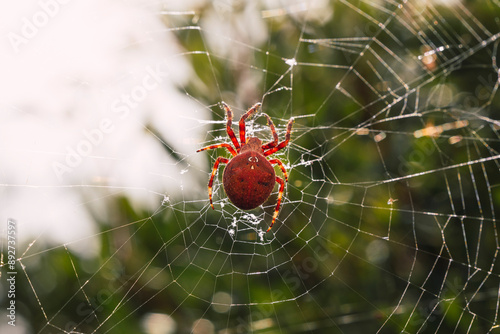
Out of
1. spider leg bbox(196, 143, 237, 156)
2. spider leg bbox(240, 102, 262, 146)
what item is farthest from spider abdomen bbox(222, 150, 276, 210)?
spider leg bbox(240, 102, 262, 146)

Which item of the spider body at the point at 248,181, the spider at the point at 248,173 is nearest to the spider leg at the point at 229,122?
the spider at the point at 248,173

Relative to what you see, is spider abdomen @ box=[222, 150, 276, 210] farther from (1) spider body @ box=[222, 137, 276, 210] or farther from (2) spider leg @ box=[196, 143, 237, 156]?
(2) spider leg @ box=[196, 143, 237, 156]

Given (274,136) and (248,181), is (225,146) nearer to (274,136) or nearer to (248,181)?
(274,136)

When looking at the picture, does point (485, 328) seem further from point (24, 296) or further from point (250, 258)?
point (24, 296)

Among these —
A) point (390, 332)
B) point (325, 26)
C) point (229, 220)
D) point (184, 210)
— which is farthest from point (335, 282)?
point (325, 26)

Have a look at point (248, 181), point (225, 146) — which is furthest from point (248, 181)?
point (225, 146)

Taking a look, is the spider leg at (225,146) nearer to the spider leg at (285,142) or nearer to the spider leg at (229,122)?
the spider leg at (229,122)

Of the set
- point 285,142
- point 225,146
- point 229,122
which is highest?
point 229,122
